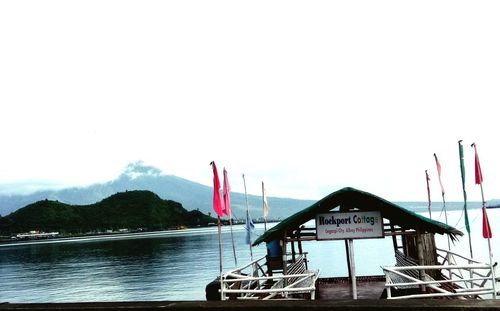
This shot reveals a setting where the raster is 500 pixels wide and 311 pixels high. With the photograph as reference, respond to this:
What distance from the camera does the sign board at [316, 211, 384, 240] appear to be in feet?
46.1

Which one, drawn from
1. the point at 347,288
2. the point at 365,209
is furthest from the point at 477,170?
the point at 347,288

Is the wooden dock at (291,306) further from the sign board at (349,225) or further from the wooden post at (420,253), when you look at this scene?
the wooden post at (420,253)

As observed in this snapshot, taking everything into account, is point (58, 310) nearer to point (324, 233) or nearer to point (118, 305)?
point (118, 305)

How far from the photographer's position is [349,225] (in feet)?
46.6

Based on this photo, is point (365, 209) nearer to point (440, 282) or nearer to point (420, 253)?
point (420, 253)

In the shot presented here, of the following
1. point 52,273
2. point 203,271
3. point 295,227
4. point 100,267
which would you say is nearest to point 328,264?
point 203,271

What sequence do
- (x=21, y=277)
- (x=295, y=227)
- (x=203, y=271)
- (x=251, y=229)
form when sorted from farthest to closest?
(x=21, y=277), (x=203, y=271), (x=251, y=229), (x=295, y=227)

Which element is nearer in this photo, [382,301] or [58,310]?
[382,301]

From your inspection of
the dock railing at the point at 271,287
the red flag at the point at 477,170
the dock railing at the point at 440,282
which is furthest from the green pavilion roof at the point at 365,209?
the red flag at the point at 477,170

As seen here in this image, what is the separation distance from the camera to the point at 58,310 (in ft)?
22.3

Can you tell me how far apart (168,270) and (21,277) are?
93.8 ft

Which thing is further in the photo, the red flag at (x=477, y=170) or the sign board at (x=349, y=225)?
the red flag at (x=477, y=170)

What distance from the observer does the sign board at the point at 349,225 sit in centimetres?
1406

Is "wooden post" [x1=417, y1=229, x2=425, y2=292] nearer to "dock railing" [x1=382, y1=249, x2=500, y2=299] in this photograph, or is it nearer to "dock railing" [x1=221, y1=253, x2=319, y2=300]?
"dock railing" [x1=382, y1=249, x2=500, y2=299]
